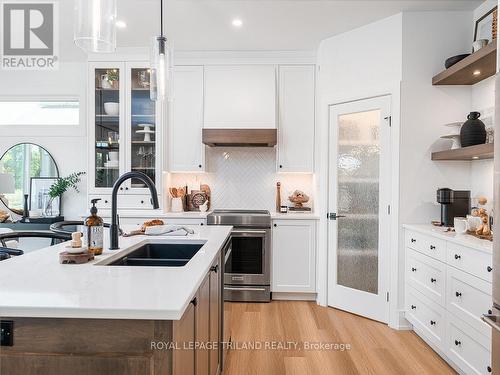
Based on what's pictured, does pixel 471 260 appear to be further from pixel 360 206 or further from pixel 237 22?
pixel 237 22

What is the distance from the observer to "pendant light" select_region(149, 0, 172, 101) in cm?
217

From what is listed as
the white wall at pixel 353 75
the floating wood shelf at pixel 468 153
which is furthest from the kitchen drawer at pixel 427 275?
the floating wood shelf at pixel 468 153

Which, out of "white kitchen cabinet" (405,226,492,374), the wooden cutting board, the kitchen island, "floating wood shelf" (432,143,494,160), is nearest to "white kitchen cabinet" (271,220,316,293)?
"white kitchen cabinet" (405,226,492,374)

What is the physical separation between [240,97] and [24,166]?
3034 mm

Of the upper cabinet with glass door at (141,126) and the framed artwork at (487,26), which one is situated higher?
the framed artwork at (487,26)

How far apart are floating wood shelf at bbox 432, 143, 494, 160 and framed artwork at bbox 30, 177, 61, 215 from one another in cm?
443

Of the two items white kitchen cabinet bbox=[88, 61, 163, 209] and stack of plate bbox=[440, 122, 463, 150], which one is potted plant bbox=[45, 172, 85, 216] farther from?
stack of plate bbox=[440, 122, 463, 150]

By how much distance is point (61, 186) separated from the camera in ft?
14.4

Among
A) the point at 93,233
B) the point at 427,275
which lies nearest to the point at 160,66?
the point at 93,233

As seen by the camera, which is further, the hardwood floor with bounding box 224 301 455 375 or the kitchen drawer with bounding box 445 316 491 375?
the hardwood floor with bounding box 224 301 455 375

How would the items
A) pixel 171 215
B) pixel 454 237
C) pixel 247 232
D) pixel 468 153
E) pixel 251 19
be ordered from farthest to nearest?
pixel 171 215 < pixel 247 232 < pixel 251 19 < pixel 468 153 < pixel 454 237

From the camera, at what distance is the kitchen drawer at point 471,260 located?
2.02 meters

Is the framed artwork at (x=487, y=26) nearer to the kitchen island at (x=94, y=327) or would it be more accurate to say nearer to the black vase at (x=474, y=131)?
the black vase at (x=474, y=131)

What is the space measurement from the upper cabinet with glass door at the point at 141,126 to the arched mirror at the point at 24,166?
1267mm
